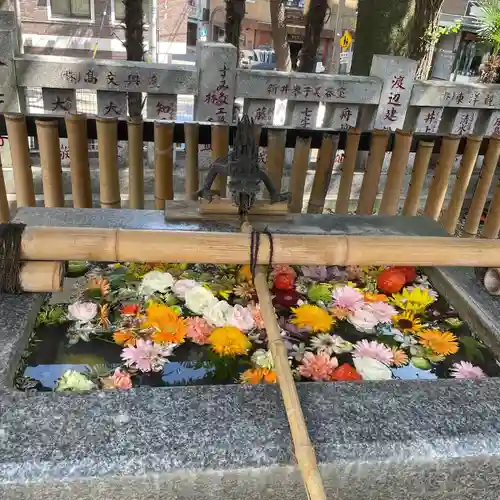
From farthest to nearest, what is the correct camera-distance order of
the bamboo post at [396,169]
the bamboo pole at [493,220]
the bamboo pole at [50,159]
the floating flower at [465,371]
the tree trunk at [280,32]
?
the tree trunk at [280,32] → the bamboo pole at [493,220] → the bamboo post at [396,169] → the bamboo pole at [50,159] → the floating flower at [465,371]

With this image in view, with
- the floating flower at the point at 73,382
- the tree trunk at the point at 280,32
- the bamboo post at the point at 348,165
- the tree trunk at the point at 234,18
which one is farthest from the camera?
the tree trunk at the point at 280,32

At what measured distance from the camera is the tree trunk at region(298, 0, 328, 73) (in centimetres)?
675

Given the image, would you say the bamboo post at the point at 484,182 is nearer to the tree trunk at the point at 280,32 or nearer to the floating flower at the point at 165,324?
the floating flower at the point at 165,324

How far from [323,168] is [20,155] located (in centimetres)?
232

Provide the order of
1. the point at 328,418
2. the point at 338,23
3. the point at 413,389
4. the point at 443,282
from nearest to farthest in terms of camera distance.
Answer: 1. the point at 328,418
2. the point at 413,389
3. the point at 443,282
4. the point at 338,23

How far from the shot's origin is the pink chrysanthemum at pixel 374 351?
2.05 meters

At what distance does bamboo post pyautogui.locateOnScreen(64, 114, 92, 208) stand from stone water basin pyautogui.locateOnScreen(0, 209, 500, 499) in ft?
6.59

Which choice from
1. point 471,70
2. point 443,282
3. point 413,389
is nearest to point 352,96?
point 443,282

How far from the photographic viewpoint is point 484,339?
218 cm

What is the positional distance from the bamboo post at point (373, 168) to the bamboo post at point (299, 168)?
0.50 meters

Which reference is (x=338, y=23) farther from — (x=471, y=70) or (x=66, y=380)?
(x=66, y=380)

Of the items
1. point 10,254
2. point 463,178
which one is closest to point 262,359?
point 10,254

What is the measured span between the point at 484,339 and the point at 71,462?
1755 mm

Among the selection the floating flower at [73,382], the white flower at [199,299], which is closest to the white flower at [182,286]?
the white flower at [199,299]
